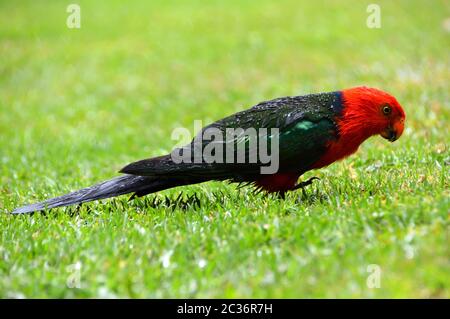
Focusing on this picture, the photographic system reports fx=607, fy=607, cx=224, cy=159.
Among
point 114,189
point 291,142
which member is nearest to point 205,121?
point 114,189

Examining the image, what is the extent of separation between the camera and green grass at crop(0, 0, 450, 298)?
3906 mm

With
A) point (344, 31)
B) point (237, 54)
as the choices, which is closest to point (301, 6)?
point (344, 31)

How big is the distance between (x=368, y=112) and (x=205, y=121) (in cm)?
525

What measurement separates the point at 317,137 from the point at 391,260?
1.62 m

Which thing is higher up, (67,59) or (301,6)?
(301,6)

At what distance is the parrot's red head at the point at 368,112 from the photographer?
5.20 m

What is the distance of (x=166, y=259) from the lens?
4188mm

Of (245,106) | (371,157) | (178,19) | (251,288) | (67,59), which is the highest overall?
(178,19)

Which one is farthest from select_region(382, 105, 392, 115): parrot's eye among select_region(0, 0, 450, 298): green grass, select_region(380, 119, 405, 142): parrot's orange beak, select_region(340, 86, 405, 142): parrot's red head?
select_region(0, 0, 450, 298): green grass

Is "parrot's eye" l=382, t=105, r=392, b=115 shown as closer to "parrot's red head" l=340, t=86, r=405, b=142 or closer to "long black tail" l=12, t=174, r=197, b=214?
"parrot's red head" l=340, t=86, r=405, b=142

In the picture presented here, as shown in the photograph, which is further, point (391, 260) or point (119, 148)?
point (119, 148)

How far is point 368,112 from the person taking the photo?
523 cm

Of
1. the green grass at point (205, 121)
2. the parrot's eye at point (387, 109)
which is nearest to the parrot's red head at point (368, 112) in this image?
the parrot's eye at point (387, 109)

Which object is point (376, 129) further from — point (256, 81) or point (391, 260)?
point (256, 81)
